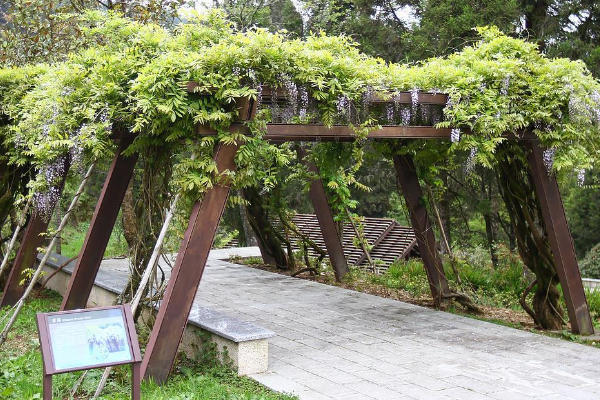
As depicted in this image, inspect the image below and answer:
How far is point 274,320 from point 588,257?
12086mm

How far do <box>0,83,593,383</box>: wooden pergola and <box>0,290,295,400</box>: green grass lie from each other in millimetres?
262

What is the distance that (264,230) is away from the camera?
12438 mm

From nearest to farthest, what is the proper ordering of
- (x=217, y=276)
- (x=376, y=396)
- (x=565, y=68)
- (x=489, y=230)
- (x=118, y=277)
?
(x=376, y=396), (x=565, y=68), (x=118, y=277), (x=217, y=276), (x=489, y=230)

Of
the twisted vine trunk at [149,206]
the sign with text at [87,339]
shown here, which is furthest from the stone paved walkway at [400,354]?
the twisted vine trunk at [149,206]

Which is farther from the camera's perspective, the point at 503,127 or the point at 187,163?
the point at 503,127

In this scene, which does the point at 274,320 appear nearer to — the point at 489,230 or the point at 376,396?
the point at 376,396

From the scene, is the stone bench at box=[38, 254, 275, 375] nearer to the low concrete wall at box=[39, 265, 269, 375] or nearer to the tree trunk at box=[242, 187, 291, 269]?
the low concrete wall at box=[39, 265, 269, 375]

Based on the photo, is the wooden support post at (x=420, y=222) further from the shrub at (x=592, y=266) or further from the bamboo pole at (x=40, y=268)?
the shrub at (x=592, y=266)

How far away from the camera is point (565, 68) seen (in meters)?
7.00

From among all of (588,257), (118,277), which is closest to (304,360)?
(118,277)

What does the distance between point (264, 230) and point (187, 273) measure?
6.64 meters

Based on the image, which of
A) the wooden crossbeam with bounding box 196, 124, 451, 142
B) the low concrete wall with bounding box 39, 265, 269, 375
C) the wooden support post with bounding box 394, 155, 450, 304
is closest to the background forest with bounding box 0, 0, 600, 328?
the wooden support post with bounding box 394, 155, 450, 304

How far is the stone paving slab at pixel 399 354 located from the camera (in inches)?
218

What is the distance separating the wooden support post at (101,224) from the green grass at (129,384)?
0.89 m
